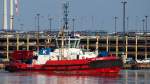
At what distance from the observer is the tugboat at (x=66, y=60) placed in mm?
148625

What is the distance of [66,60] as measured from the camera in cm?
15012

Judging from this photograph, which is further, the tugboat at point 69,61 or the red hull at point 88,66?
the tugboat at point 69,61

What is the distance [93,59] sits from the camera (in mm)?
147875

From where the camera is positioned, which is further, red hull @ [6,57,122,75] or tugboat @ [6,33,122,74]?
tugboat @ [6,33,122,74]

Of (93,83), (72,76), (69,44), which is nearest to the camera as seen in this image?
(93,83)

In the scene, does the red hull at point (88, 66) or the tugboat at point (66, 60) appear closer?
the red hull at point (88, 66)

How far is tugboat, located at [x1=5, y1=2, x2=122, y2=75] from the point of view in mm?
148625

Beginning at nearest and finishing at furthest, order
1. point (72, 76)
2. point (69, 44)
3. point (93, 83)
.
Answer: point (93, 83)
point (72, 76)
point (69, 44)

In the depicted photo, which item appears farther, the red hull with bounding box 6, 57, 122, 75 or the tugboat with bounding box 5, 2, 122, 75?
the tugboat with bounding box 5, 2, 122, 75

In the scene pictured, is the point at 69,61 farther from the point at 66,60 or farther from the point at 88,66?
the point at 88,66

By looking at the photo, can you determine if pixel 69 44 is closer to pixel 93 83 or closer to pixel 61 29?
pixel 61 29

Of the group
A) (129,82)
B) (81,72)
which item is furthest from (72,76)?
(129,82)

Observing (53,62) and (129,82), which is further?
(53,62)

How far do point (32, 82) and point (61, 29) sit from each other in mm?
38146
